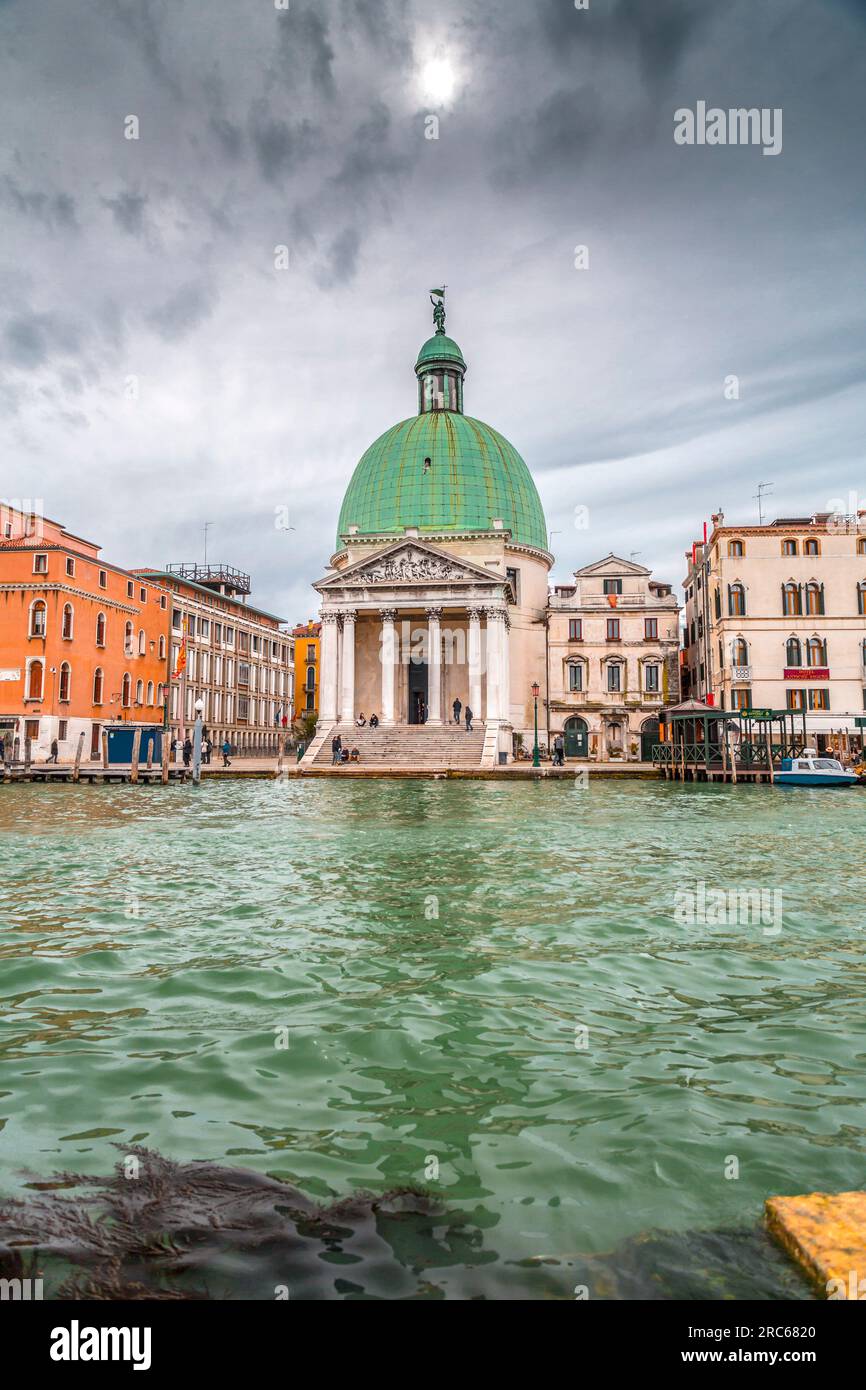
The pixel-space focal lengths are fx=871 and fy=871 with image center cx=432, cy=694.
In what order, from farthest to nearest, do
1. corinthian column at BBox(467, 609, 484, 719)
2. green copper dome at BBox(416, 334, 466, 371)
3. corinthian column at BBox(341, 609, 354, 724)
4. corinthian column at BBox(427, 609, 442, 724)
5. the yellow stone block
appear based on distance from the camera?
green copper dome at BBox(416, 334, 466, 371)
corinthian column at BBox(341, 609, 354, 724)
corinthian column at BBox(427, 609, 442, 724)
corinthian column at BBox(467, 609, 484, 719)
the yellow stone block

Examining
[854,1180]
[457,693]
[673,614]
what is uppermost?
[673,614]

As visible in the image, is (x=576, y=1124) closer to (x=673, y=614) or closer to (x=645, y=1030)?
(x=645, y=1030)

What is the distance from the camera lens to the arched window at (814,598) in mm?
44344

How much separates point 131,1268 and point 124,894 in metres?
7.19

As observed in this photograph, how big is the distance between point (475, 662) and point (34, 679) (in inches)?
863

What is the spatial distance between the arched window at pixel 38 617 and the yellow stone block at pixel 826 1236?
4297 cm

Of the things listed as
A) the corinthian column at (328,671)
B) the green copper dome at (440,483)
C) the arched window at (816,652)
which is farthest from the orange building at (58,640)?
the arched window at (816,652)

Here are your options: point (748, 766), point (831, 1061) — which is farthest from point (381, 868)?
point (748, 766)

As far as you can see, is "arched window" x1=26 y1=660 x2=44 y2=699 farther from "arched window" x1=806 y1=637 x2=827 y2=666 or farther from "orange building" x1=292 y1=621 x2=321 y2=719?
"orange building" x1=292 y1=621 x2=321 y2=719

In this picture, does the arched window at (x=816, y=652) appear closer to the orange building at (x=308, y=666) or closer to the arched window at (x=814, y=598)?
the arched window at (x=814, y=598)

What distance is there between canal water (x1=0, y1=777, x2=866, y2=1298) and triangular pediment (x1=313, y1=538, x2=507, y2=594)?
3653 centimetres

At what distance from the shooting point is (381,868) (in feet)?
37.0

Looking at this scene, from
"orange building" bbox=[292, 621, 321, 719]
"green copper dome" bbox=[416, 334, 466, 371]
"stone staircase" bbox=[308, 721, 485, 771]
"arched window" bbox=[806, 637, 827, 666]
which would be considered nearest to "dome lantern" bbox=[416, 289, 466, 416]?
"green copper dome" bbox=[416, 334, 466, 371]

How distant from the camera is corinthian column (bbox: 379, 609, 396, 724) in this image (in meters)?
47.3
